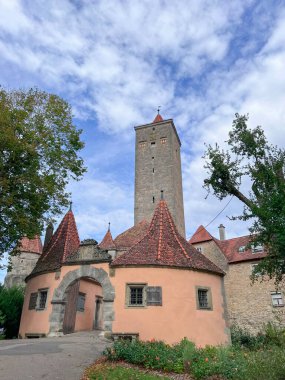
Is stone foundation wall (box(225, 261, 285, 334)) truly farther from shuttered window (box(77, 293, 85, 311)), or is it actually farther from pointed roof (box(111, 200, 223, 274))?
shuttered window (box(77, 293, 85, 311))

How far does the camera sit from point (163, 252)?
52.1 ft

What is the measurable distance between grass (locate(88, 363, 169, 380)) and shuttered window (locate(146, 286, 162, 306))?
16.9ft

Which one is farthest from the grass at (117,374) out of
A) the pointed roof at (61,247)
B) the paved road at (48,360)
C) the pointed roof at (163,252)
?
the pointed roof at (61,247)

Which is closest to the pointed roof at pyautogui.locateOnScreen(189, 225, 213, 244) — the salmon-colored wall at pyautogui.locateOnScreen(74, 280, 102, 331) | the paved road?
the salmon-colored wall at pyautogui.locateOnScreen(74, 280, 102, 331)

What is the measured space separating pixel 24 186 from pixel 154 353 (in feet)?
34.4

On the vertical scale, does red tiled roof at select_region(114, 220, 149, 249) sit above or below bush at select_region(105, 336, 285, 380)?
above

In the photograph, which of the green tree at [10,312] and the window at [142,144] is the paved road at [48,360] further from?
the window at [142,144]

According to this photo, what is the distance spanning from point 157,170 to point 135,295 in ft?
72.8

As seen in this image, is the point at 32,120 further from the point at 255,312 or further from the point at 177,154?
the point at 177,154

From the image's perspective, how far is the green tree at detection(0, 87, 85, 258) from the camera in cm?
1579

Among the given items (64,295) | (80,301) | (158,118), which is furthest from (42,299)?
(158,118)

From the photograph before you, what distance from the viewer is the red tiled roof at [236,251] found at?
1091 inches

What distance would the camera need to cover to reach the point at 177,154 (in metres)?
39.5

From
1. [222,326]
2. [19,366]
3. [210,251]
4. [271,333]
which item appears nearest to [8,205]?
[19,366]
